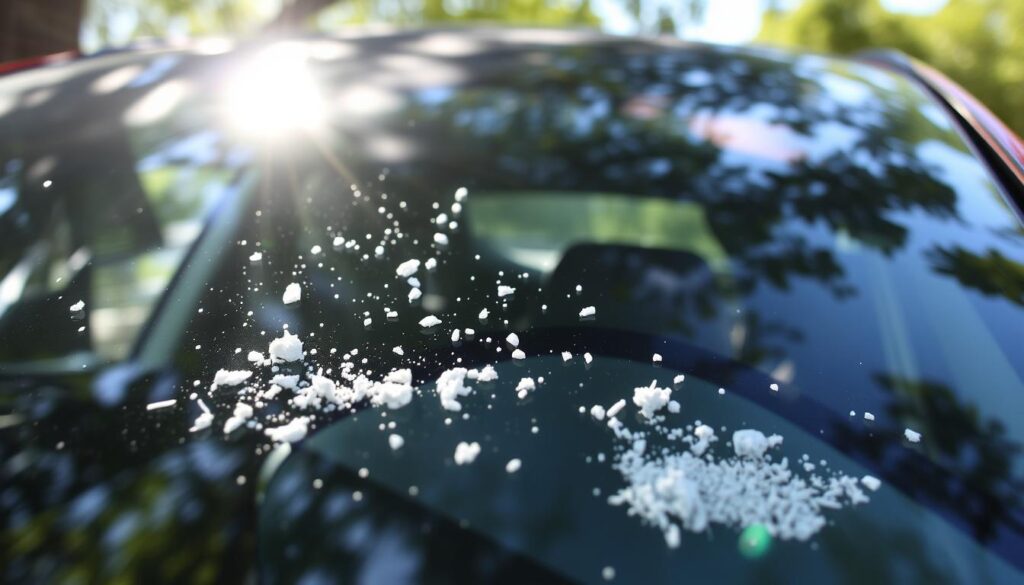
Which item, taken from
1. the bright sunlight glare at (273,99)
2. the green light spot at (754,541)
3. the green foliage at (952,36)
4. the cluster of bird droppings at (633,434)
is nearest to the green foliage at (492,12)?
the green foliage at (952,36)

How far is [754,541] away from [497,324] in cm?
46

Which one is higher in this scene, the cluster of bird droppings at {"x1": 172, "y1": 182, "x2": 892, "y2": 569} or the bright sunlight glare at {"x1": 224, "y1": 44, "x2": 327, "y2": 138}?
the bright sunlight glare at {"x1": 224, "y1": 44, "x2": 327, "y2": 138}

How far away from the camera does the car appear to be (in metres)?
0.87

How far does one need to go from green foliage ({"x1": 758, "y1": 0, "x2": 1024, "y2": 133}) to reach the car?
22.0 feet

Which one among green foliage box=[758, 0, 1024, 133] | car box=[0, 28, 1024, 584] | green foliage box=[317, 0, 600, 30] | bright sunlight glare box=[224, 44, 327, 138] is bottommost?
green foliage box=[317, 0, 600, 30]

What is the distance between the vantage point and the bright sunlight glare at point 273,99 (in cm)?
164

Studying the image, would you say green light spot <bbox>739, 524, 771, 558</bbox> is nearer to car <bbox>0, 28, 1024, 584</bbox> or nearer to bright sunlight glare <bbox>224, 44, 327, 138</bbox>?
car <bbox>0, 28, 1024, 584</bbox>

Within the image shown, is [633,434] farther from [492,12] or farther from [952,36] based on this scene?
[492,12]

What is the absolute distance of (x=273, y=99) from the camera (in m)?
1.72

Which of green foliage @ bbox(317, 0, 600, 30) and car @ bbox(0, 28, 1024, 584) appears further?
green foliage @ bbox(317, 0, 600, 30)

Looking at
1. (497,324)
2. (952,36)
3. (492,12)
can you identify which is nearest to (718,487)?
(497,324)

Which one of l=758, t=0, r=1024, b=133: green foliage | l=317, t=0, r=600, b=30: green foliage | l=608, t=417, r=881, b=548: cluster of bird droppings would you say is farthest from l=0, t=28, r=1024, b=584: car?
l=317, t=0, r=600, b=30: green foliage

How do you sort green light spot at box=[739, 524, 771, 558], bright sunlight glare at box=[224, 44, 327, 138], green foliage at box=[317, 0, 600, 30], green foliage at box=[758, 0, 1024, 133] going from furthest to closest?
green foliage at box=[317, 0, 600, 30] < green foliage at box=[758, 0, 1024, 133] < bright sunlight glare at box=[224, 44, 327, 138] < green light spot at box=[739, 524, 771, 558]

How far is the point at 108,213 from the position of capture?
56.2 inches
